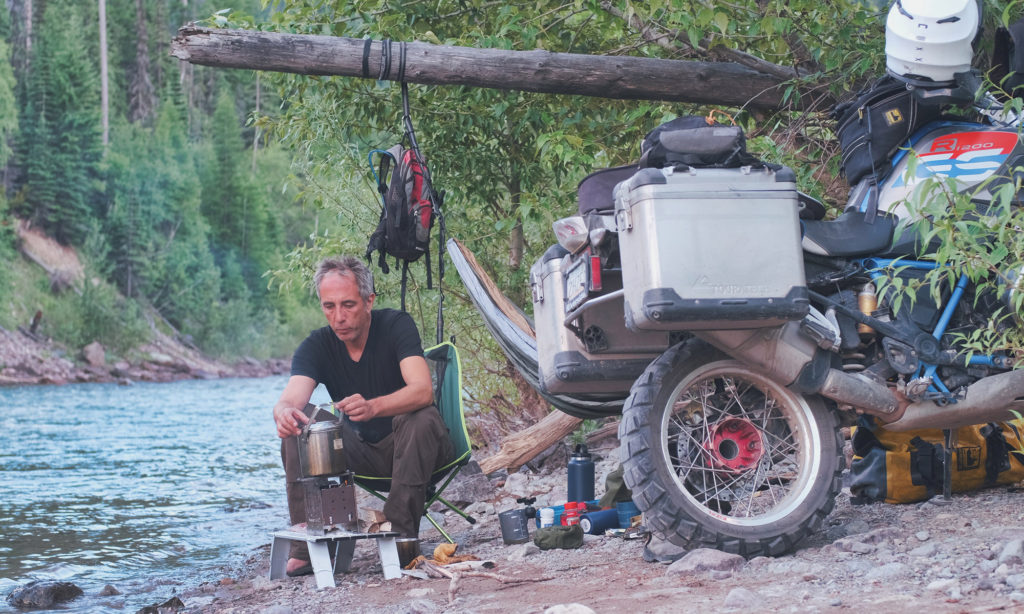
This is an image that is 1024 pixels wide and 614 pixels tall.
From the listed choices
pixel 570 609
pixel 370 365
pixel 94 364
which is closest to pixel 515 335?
pixel 370 365

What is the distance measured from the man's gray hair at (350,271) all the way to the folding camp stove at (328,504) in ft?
2.53

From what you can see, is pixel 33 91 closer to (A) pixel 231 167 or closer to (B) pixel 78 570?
(A) pixel 231 167

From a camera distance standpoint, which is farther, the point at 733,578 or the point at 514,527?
the point at 514,527

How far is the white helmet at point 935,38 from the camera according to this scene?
3.81 meters

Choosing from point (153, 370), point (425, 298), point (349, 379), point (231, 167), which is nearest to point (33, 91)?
point (231, 167)

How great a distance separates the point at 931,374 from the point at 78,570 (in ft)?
12.7

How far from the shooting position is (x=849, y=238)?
372 cm

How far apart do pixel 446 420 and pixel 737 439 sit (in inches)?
50.9

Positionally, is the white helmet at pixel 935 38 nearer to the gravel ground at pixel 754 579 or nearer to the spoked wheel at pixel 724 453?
the spoked wheel at pixel 724 453

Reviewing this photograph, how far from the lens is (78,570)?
5.18m

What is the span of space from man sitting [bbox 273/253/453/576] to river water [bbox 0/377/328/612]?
1013mm

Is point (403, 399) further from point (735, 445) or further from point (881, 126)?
point (881, 126)

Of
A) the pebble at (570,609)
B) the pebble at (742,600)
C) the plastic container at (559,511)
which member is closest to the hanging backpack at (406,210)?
the plastic container at (559,511)

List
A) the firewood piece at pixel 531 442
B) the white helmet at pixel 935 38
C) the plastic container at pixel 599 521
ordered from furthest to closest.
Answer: the firewood piece at pixel 531 442 → the plastic container at pixel 599 521 → the white helmet at pixel 935 38
